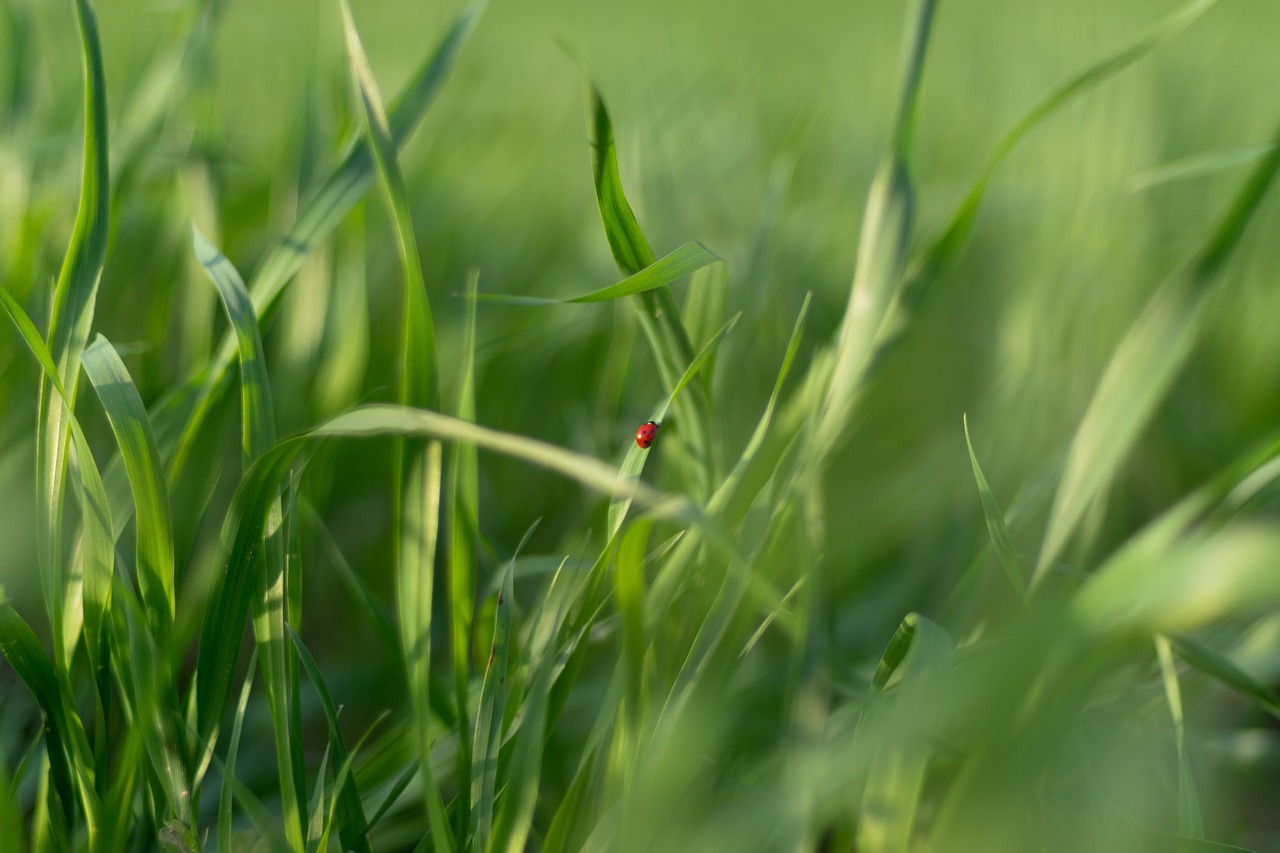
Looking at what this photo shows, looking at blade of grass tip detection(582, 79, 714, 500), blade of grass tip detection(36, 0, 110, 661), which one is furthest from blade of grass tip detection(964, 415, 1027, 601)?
blade of grass tip detection(36, 0, 110, 661)

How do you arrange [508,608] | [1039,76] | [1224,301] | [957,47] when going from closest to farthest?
[508,608] < [1224,301] < [1039,76] < [957,47]

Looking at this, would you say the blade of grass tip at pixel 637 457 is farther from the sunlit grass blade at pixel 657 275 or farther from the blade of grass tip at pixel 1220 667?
the blade of grass tip at pixel 1220 667

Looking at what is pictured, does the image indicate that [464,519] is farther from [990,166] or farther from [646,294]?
[990,166]

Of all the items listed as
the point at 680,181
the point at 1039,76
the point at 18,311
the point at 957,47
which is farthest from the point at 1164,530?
the point at 957,47

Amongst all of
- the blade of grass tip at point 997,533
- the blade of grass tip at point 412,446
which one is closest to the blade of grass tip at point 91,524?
the blade of grass tip at point 412,446

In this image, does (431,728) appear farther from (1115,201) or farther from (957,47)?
(957,47)

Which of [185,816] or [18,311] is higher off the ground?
[18,311]

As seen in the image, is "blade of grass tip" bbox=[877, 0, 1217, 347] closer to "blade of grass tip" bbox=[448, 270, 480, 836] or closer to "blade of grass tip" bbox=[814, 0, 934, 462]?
"blade of grass tip" bbox=[814, 0, 934, 462]
